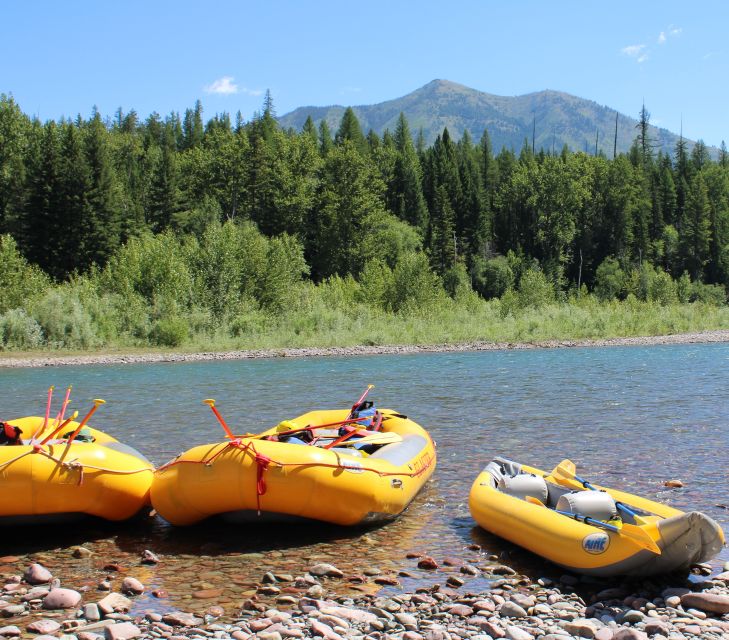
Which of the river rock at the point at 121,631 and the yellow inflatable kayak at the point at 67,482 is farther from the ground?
the yellow inflatable kayak at the point at 67,482

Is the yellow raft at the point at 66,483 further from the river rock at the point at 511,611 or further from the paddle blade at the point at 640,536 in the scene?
the paddle blade at the point at 640,536

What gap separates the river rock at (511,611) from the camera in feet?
17.4

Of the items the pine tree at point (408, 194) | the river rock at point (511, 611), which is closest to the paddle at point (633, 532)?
the river rock at point (511, 611)

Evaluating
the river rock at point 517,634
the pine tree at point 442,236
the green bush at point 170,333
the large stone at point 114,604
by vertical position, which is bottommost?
the green bush at point 170,333

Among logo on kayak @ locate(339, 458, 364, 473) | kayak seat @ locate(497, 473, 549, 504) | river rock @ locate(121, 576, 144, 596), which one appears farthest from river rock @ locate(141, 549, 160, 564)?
kayak seat @ locate(497, 473, 549, 504)

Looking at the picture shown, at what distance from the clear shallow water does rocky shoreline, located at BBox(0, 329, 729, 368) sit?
74.0 inches

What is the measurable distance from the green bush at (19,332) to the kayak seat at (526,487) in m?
26.0

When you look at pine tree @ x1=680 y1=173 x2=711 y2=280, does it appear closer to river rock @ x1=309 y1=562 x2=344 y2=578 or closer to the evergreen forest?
the evergreen forest

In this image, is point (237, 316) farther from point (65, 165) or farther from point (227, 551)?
point (227, 551)

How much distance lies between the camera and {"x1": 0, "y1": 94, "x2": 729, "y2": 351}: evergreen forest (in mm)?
34469

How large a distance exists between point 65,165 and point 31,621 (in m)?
48.6

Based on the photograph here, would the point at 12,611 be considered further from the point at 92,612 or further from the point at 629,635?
the point at 629,635

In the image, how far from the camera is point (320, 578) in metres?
Result: 6.19

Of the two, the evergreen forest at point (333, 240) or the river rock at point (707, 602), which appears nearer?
the river rock at point (707, 602)
